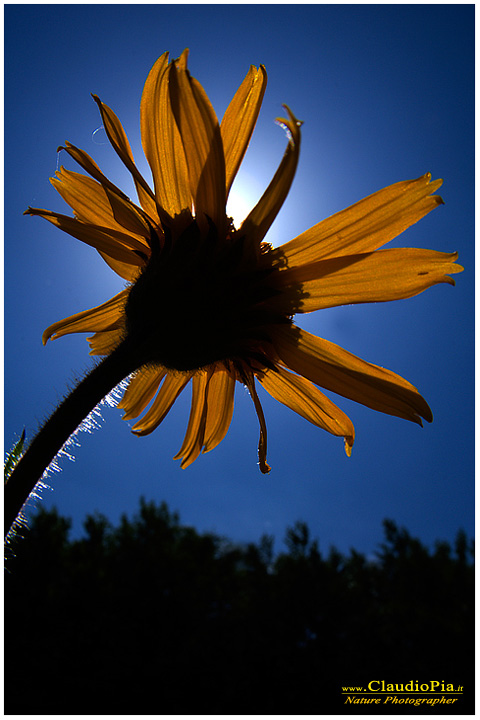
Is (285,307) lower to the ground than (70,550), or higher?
higher

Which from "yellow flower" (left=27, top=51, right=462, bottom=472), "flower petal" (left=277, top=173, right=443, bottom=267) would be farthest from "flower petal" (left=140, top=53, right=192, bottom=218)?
"flower petal" (left=277, top=173, right=443, bottom=267)

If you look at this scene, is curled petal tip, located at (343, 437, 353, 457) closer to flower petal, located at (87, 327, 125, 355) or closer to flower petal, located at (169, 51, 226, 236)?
flower petal, located at (169, 51, 226, 236)

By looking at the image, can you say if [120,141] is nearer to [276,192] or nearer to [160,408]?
[276,192]

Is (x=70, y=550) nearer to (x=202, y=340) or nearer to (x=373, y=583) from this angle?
(x=373, y=583)

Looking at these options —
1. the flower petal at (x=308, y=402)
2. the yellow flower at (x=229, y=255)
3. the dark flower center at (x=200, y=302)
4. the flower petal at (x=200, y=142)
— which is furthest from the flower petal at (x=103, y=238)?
the flower petal at (x=308, y=402)

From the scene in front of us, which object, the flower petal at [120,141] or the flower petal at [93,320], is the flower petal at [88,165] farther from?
the flower petal at [93,320]

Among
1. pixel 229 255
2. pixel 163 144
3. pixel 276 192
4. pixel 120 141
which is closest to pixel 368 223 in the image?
pixel 276 192

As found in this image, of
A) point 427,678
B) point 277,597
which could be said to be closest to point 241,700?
point 277,597
